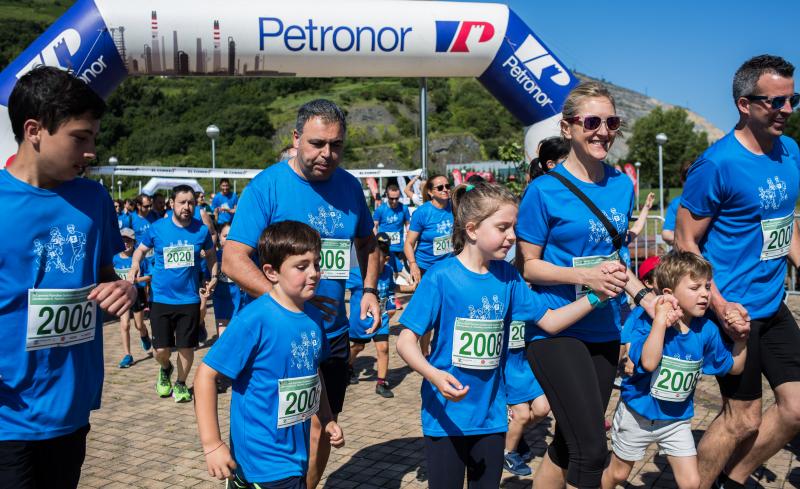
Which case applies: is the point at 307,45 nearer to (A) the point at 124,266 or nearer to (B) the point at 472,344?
(A) the point at 124,266

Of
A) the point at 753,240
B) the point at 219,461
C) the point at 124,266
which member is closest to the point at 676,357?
the point at 753,240

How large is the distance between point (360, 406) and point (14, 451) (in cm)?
430

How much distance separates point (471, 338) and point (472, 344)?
0.08 feet

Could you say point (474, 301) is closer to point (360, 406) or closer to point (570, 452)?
point (570, 452)

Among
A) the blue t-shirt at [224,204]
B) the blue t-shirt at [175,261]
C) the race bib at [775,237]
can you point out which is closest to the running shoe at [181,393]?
the blue t-shirt at [175,261]

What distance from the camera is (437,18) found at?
404 inches

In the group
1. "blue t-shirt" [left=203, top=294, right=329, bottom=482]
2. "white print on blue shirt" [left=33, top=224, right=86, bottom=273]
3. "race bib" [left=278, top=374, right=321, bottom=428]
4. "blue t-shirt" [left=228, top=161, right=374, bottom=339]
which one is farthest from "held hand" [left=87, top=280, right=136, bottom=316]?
"blue t-shirt" [left=228, top=161, right=374, bottom=339]

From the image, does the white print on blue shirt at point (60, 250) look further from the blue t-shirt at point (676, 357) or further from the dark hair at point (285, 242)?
the blue t-shirt at point (676, 357)

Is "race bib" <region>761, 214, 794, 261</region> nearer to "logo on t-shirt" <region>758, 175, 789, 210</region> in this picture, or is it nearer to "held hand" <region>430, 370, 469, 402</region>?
"logo on t-shirt" <region>758, 175, 789, 210</region>

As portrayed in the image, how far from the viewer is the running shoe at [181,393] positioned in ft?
22.3

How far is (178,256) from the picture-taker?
708 cm

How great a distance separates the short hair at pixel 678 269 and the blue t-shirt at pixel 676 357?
24 centimetres

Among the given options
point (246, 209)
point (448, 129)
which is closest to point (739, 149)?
point (246, 209)

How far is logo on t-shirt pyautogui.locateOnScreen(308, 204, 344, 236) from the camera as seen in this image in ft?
11.4
